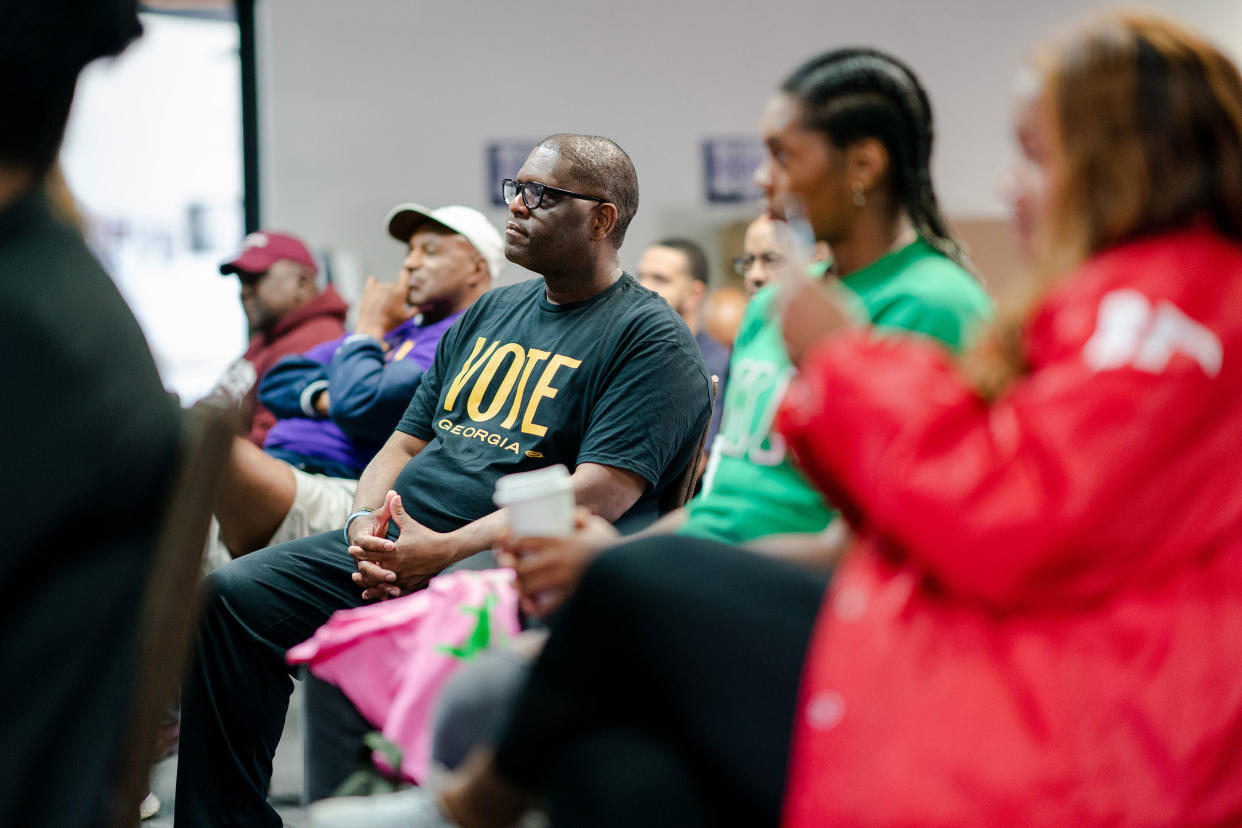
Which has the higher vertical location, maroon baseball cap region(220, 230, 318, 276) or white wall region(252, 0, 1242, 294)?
white wall region(252, 0, 1242, 294)

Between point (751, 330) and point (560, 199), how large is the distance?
688 millimetres

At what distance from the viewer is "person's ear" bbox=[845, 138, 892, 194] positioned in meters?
1.33

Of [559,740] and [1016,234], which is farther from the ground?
[1016,234]

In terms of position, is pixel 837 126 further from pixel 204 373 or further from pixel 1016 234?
pixel 204 373

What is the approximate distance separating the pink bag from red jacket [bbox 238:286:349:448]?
6.49 ft

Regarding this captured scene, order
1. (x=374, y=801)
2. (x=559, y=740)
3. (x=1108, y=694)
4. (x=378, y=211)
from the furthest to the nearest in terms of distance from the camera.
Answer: (x=378, y=211), (x=374, y=801), (x=559, y=740), (x=1108, y=694)

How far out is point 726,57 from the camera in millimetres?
5121

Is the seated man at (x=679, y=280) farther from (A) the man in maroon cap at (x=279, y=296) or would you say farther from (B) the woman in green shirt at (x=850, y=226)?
(B) the woman in green shirt at (x=850, y=226)

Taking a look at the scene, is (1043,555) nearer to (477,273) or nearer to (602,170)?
(602,170)

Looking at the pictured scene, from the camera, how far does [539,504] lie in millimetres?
1209

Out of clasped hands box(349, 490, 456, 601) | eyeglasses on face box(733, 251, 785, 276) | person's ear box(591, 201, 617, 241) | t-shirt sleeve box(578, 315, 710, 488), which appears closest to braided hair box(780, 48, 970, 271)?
t-shirt sleeve box(578, 315, 710, 488)

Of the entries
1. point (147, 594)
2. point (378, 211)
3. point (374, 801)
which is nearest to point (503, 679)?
point (374, 801)

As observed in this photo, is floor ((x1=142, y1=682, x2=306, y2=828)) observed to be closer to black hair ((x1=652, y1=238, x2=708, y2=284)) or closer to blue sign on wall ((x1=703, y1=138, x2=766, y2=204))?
black hair ((x1=652, y1=238, x2=708, y2=284))

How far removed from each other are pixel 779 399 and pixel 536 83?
12.6ft
